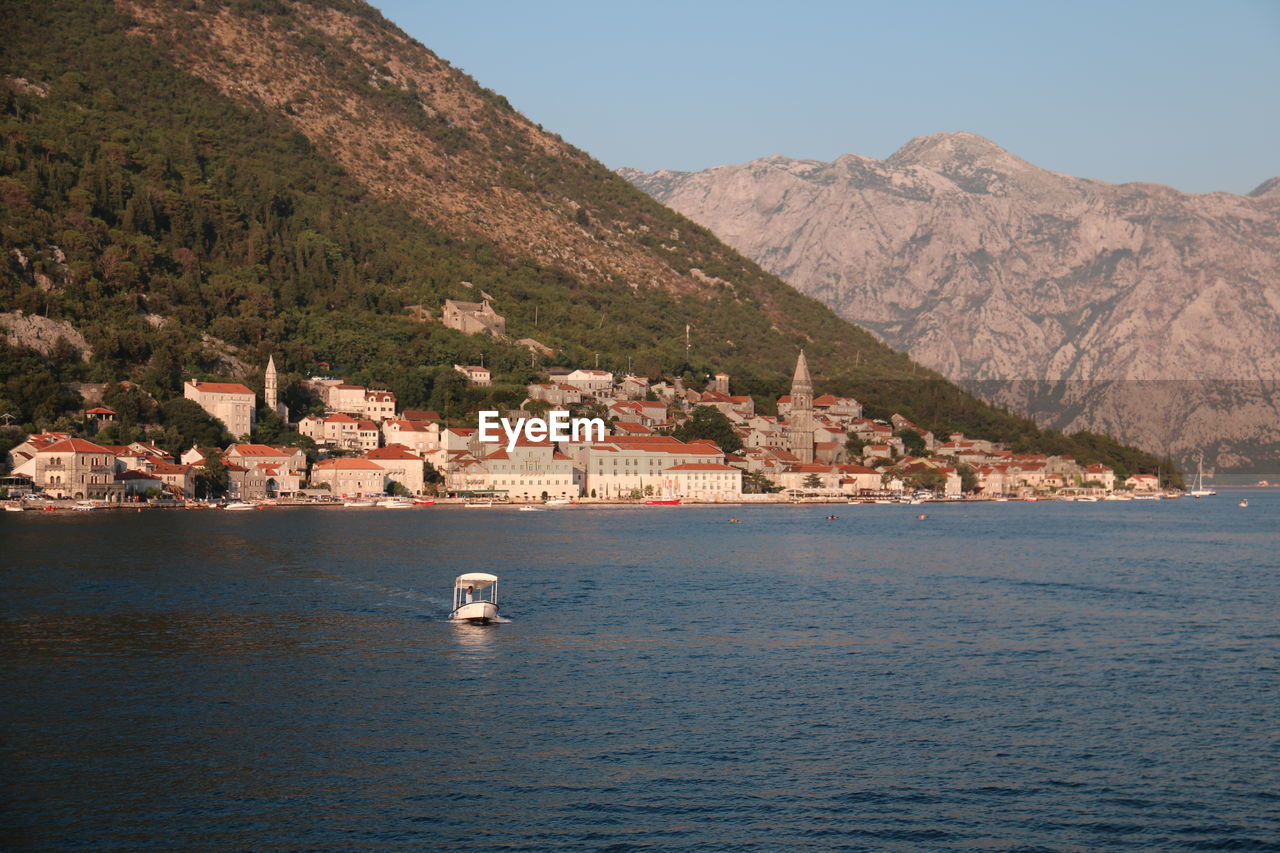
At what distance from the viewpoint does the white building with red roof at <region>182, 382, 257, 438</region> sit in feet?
354

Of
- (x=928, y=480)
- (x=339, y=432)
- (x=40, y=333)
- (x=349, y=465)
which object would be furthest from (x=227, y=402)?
(x=928, y=480)

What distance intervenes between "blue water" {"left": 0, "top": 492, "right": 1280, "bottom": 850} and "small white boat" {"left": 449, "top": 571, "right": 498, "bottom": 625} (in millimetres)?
693

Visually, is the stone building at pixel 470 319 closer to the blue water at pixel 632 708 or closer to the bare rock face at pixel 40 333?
the bare rock face at pixel 40 333

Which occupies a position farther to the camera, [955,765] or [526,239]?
[526,239]

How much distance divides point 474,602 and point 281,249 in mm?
111662

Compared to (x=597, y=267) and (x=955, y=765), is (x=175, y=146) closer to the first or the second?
(x=597, y=267)

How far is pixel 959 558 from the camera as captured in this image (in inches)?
2510

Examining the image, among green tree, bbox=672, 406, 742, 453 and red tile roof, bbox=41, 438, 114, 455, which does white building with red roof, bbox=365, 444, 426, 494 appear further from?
green tree, bbox=672, 406, 742, 453

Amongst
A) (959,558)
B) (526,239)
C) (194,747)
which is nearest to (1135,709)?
(194,747)

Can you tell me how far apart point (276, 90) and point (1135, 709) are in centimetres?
17373

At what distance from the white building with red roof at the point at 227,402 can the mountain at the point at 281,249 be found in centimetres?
243

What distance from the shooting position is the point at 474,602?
40.1m

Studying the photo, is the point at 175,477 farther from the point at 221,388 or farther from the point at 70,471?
the point at 221,388

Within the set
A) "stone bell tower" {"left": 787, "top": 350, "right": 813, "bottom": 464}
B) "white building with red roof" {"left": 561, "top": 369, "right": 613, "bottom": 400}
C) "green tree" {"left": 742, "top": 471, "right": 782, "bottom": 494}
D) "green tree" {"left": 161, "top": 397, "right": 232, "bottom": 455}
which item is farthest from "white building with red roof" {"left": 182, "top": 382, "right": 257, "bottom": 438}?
"stone bell tower" {"left": 787, "top": 350, "right": 813, "bottom": 464}
